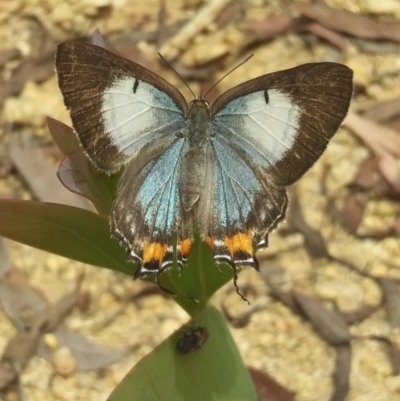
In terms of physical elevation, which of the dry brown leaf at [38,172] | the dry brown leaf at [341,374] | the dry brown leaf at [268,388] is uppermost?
the dry brown leaf at [38,172]

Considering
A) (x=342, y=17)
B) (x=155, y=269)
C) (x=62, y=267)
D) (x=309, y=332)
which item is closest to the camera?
(x=155, y=269)

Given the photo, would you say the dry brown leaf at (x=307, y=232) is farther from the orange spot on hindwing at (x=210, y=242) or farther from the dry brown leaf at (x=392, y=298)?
the orange spot on hindwing at (x=210, y=242)

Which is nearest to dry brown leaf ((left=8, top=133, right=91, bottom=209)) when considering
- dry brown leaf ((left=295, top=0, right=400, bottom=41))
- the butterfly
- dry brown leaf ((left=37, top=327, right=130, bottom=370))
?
dry brown leaf ((left=37, top=327, right=130, bottom=370))

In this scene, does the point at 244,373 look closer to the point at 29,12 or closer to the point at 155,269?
the point at 155,269

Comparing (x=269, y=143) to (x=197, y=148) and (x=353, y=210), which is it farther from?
(x=353, y=210)

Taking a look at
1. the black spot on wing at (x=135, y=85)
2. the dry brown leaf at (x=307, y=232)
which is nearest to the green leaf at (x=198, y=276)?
the black spot on wing at (x=135, y=85)

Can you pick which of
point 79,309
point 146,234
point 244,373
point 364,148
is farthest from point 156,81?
point 364,148

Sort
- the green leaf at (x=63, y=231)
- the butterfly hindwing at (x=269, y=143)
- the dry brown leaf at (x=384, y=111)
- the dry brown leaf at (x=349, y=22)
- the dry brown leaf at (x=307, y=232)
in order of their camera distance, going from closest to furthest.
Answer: the green leaf at (x=63, y=231)
the butterfly hindwing at (x=269, y=143)
the dry brown leaf at (x=307, y=232)
the dry brown leaf at (x=384, y=111)
the dry brown leaf at (x=349, y=22)
